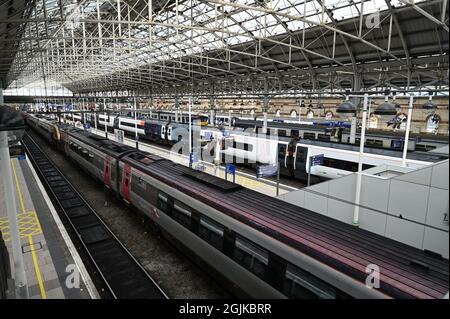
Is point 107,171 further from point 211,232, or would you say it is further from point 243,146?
point 243,146

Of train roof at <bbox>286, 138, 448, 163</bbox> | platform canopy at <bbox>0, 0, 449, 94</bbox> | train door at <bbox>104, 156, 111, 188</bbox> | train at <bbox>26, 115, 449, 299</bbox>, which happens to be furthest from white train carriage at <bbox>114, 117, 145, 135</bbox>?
train at <bbox>26, 115, 449, 299</bbox>

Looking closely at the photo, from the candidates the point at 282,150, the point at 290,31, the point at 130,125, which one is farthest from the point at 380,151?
the point at 130,125

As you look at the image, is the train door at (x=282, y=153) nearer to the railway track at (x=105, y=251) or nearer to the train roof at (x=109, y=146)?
the train roof at (x=109, y=146)

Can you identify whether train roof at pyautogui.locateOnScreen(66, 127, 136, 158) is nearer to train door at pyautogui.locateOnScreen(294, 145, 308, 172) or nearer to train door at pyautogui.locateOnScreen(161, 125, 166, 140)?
train door at pyautogui.locateOnScreen(161, 125, 166, 140)

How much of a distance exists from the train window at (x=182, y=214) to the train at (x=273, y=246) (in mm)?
13

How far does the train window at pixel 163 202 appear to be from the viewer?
877cm

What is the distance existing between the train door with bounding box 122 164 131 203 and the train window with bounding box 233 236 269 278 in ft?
20.9

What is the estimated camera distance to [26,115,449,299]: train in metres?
4.38

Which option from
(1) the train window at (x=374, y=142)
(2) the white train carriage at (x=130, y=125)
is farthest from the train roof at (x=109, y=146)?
(1) the train window at (x=374, y=142)

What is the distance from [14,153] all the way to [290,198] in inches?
669

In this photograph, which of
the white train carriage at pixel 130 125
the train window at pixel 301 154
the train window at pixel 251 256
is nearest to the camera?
the train window at pixel 251 256

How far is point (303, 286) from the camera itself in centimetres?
488
